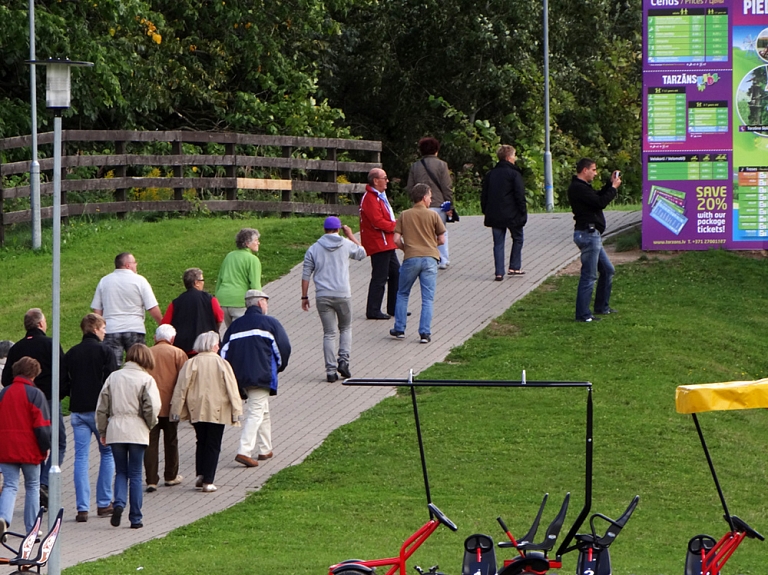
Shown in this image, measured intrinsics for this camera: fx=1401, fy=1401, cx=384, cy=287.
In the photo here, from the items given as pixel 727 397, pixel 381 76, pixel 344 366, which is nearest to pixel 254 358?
pixel 344 366

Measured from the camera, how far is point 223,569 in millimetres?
9375

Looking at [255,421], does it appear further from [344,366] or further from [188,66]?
[188,66]

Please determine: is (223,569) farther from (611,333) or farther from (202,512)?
(611,333)

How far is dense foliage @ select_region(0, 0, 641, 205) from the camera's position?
2698 cm

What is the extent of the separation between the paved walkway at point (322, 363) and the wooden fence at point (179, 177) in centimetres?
269

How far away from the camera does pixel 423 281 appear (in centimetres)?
1550

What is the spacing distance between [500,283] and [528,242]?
260 cm

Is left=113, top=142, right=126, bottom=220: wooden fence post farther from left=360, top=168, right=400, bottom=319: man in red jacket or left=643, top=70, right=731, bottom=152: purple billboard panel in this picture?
left=643, top=70, right=731, bottom=152: purple billboard panel

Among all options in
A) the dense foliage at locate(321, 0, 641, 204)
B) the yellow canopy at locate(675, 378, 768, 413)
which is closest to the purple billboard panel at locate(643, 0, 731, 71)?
the yellow canopy at locate(675, 378, 768, 413)

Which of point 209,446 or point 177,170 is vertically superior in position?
point 177,170

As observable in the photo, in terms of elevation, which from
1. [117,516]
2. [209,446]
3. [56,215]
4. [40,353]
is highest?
[56,215]

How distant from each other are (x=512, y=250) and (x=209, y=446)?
24.2 ft

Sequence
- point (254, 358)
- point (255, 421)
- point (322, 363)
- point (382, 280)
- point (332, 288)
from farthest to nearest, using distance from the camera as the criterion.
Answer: point (382, 280) → point (322, 363) → point (332, 288) → point (255, 421) → point (254, 358)

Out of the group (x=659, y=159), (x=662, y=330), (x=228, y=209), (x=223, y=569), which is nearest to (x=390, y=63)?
(x=228, y=209)
